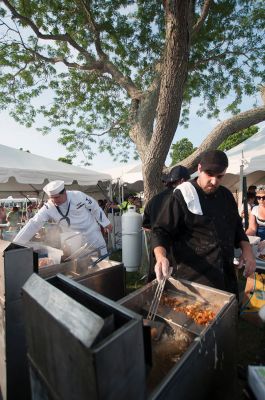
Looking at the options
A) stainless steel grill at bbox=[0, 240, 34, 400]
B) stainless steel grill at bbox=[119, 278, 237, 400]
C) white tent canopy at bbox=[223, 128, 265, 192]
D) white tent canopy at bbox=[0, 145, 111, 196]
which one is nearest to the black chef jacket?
stainless steel grill at bbox=[119, 278, 237, 400]

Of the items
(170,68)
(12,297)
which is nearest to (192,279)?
(12,297)

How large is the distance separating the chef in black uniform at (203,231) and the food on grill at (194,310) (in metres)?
0.23

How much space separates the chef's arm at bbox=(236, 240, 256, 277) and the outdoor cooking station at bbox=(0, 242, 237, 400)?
38 cm

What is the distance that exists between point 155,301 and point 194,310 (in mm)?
215

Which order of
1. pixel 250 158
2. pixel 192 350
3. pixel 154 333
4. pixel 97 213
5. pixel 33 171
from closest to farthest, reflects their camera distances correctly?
pixel 192 350 < pixel 154 333 < pixel 97 213 < pixel 250 158 < pixel 33 171

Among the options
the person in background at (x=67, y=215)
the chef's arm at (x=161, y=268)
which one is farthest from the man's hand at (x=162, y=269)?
the person in background at (x=67, y=215)

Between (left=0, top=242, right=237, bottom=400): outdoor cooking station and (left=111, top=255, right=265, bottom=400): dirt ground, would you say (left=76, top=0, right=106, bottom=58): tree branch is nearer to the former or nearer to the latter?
(left=0, top=242, right=237, bottom=400): outdoor cooking station

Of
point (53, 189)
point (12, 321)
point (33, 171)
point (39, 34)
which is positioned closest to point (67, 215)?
point (53, 189)

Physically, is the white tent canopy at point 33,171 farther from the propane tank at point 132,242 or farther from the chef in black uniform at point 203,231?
the chef in black uniform at point 203,231

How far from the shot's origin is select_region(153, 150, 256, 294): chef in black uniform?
150cm

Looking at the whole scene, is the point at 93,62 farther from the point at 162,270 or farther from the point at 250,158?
the point at 162,270

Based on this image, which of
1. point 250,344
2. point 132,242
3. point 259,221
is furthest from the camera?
point 132,242

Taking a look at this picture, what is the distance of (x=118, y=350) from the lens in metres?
0.54

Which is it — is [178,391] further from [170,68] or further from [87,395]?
[170,68]
